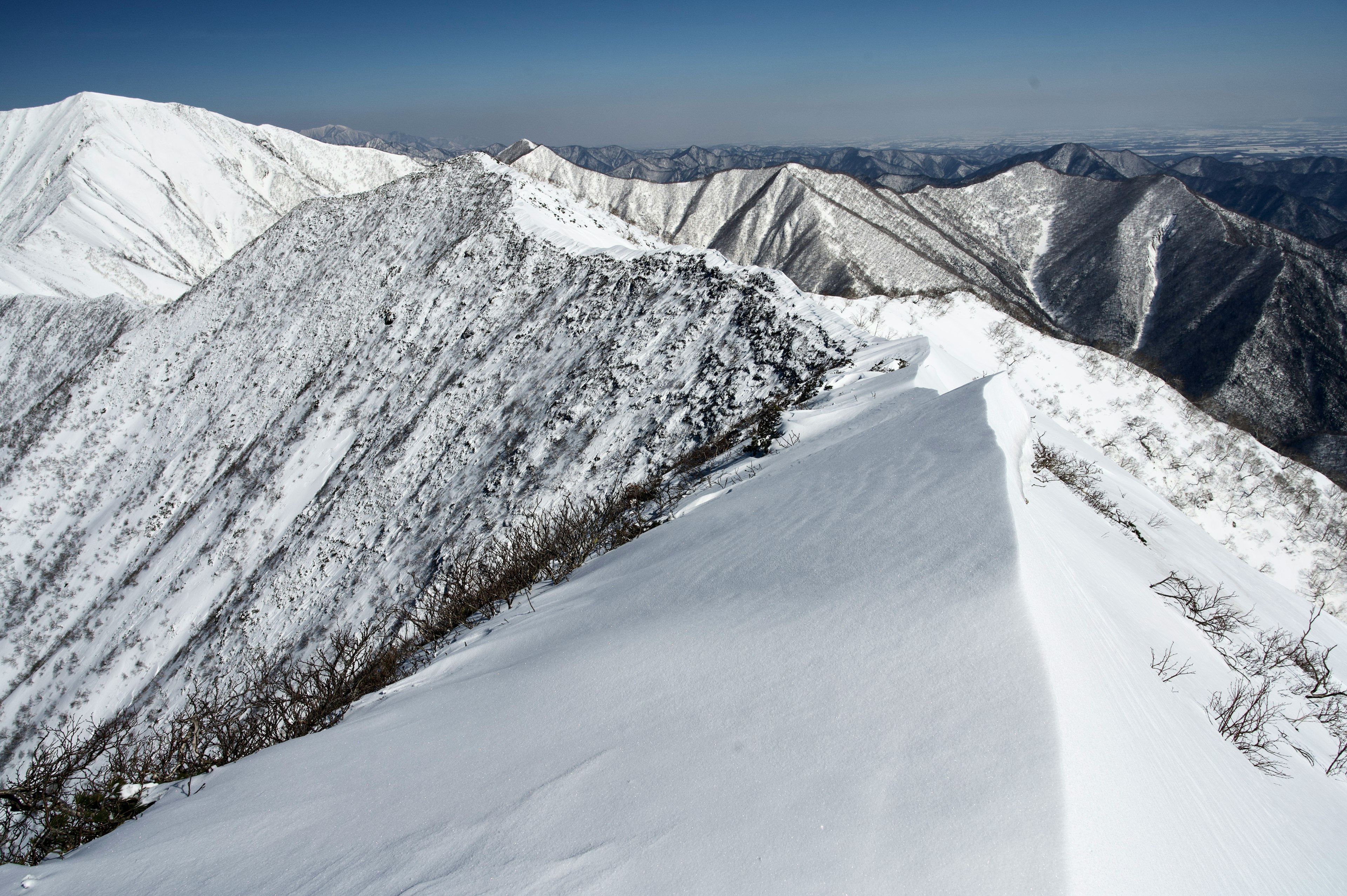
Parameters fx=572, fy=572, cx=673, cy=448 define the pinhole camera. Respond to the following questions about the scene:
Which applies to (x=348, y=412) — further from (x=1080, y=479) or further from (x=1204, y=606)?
(x=1204, y=606)

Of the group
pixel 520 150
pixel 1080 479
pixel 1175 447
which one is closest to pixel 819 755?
pixel 1080 479

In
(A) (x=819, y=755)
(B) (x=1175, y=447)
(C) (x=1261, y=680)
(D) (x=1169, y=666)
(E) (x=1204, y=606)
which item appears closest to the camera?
(A) (x=819, y=755)

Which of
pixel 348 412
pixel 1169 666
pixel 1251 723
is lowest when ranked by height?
pixel 348 412

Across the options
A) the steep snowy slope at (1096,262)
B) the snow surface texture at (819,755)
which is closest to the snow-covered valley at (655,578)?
the snow surface texture at (819,755)

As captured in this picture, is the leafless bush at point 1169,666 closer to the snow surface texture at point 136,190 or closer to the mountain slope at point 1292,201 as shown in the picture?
the snow surface texture at point 136,190

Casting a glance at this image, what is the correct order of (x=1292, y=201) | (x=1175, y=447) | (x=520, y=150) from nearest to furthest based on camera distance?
(x=1175, y=447), (x=520, y=150), (x=1292, y=201)

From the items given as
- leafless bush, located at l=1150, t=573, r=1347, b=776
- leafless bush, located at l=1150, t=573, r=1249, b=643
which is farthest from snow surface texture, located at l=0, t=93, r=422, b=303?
leafless bush, located at l=1150, t=573, r=1347, b=776

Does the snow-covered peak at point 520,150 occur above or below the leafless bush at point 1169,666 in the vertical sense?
above
